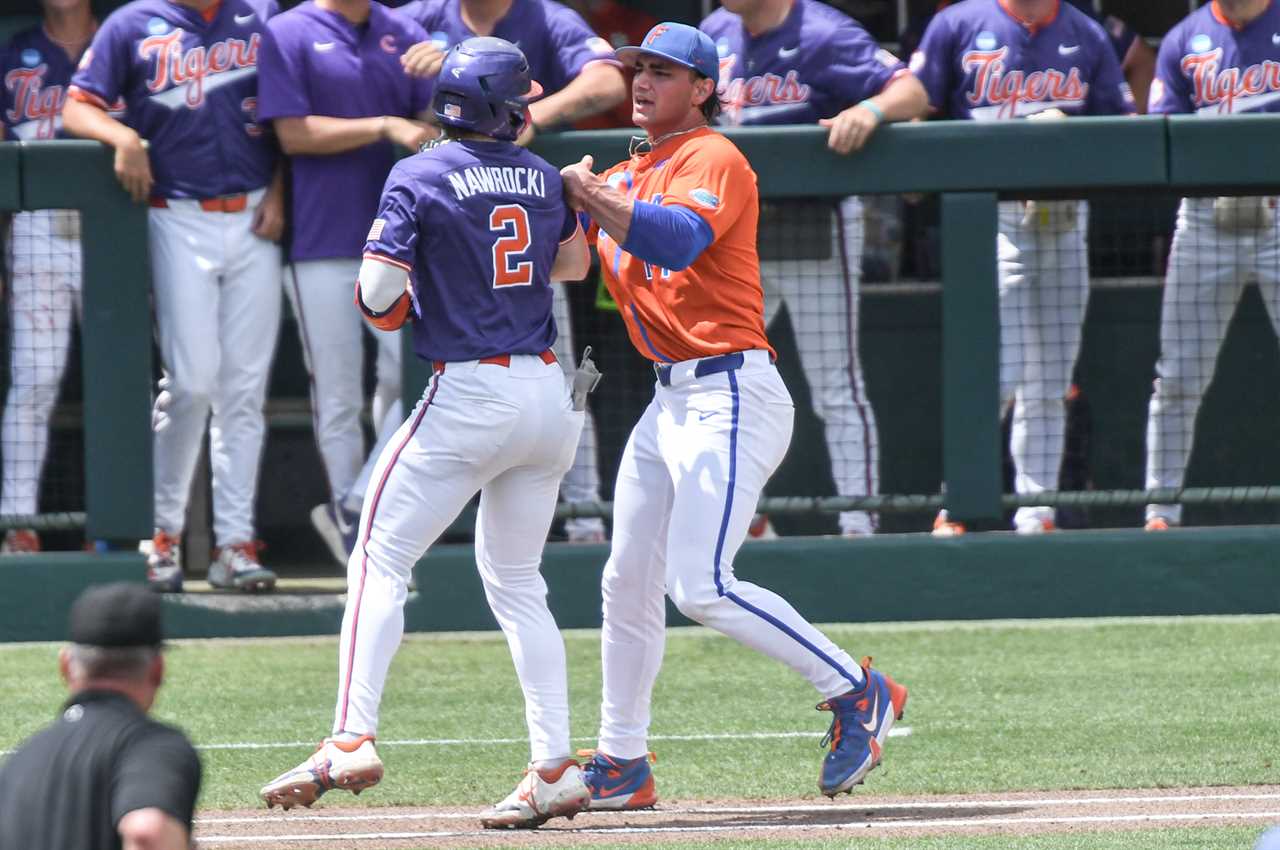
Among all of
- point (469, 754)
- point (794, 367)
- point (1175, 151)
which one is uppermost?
point (1175, 151)

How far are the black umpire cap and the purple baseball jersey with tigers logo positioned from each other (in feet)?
17.1

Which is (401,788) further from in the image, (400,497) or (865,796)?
(865,796)

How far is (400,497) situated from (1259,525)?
12.8 ft

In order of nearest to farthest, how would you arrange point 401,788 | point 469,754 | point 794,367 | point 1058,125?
1. point 401,788
2. point 469,754
3. point 1058,125
4. point 794,367

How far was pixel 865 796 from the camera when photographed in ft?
17.0

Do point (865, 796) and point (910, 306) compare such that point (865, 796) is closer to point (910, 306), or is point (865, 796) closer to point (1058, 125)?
point (1058, 125)

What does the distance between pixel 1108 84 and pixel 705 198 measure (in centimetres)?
321

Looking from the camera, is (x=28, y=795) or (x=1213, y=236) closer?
(x=28, y=795)

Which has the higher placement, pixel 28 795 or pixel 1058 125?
pixel 1058 125

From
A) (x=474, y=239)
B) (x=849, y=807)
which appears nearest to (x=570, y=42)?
(x=474, y=239)

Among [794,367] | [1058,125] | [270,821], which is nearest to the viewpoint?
[270,821]

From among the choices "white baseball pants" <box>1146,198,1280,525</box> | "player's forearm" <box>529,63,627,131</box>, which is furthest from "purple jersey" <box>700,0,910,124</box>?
"white baseball pants" <box>1146,198,1280,525</box>

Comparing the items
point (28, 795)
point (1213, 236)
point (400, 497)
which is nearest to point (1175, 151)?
point (1213, 236)

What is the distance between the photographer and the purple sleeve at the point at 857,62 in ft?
24.4
